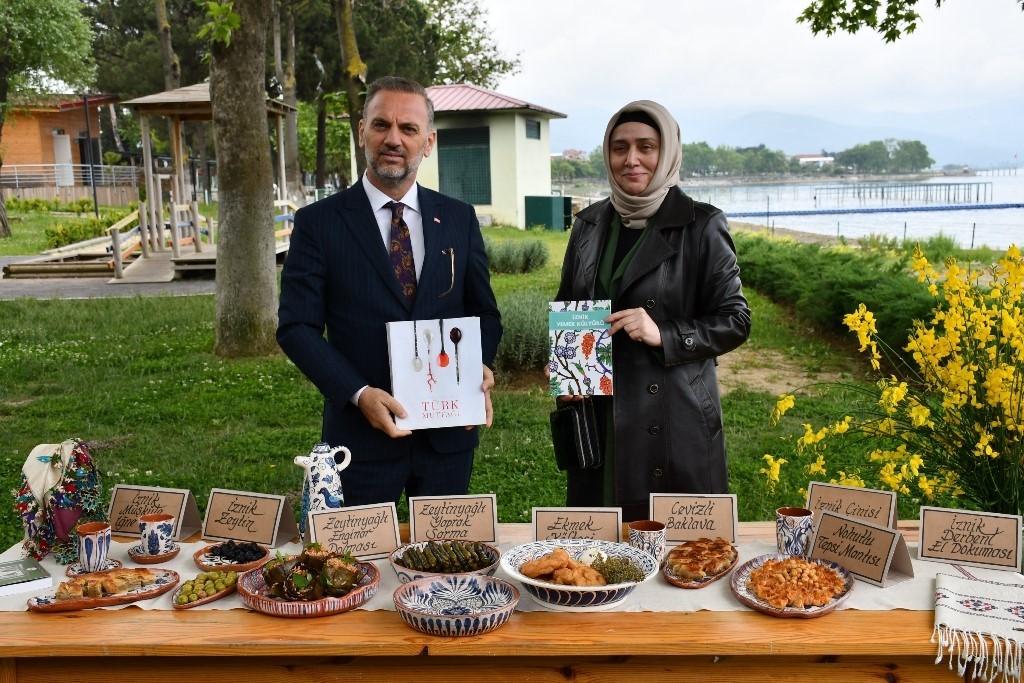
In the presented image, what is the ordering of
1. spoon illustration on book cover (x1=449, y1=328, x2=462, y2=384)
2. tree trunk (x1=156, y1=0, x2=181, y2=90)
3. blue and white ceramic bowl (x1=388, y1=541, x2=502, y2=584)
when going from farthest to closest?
tree trunk (x1=156, y1=0, x2=181, y2=90) → spoon illustration on book cover (x1=449, y1=328, x2=462, y2=384) → blue and white ceramic bowl (x1=388, y1=541, x2=502, y2=584)

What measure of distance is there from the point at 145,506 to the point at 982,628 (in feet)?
7.51

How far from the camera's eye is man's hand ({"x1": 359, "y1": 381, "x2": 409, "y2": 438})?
2533 millimetres

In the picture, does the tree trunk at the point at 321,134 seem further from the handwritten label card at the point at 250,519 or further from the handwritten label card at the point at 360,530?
the handwritten label card at the point at 360,530

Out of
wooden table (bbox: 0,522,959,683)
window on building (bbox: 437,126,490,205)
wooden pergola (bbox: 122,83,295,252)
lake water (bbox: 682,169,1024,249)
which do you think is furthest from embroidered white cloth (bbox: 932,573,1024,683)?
window on building (bbox: 437,126,490,205)

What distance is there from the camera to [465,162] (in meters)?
27.6

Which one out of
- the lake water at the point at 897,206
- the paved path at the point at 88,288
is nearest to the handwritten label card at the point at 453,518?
the lake water at the point at 897,206

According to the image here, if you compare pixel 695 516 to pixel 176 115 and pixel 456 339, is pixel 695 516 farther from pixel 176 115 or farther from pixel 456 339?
pixel 176 115

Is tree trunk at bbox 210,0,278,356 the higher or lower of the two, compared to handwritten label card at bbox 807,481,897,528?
higher

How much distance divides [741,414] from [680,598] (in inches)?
205

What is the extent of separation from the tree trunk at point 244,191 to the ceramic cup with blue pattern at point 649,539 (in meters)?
7.18

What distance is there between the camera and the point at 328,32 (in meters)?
34.6

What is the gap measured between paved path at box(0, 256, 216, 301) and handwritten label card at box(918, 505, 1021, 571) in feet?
43.2

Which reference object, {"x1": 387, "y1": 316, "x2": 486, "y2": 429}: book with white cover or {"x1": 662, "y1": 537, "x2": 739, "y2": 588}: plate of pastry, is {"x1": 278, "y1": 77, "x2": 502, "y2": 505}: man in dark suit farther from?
{"x1": 662, "y1": 537, "x2": 739, "y2": 588}: plate of pastry

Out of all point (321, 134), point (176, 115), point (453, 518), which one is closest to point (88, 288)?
point (176, 115)
